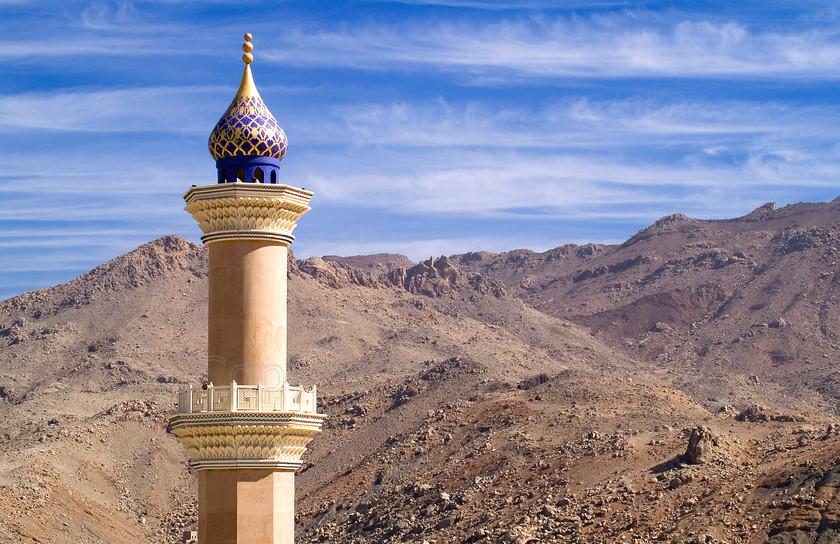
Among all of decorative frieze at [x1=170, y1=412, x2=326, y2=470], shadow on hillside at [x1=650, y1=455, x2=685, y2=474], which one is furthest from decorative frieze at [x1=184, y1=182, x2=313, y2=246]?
shadow on hillside at [x1=650, y1=455, x2=685, y2=474]

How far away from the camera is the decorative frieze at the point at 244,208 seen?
57.3ft

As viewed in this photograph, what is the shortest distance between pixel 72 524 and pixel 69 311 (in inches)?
1832

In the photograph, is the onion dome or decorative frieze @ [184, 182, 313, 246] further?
the onion dome

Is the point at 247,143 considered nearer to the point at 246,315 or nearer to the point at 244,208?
the point at 244,208

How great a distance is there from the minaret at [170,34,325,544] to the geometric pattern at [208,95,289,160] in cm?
2

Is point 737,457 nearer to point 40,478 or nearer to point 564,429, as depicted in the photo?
point 564,429

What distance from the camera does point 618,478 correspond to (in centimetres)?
4525

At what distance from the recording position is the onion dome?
17.9 metres

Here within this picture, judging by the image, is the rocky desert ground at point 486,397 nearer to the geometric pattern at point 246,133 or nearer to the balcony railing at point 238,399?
the balcony railing at point 238,399

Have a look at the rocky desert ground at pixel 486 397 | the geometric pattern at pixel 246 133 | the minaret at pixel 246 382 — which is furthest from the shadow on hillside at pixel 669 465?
the geometric pattern at pixel 246 133

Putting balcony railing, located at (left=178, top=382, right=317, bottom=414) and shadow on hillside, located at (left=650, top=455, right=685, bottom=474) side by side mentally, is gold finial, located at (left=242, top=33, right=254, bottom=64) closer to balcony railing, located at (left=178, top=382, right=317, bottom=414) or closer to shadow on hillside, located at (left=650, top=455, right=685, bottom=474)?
balcony railing, located at (left=178, top=382, right=317, bottom=414)

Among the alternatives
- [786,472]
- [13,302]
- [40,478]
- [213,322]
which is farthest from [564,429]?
[13,302]

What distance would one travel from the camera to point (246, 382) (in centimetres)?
1719

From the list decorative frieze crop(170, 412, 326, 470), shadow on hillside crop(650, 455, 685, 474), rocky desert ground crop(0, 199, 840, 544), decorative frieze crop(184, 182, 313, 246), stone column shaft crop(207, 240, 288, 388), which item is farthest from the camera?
shadow on hillside crop(650, 455, 685, 474)
